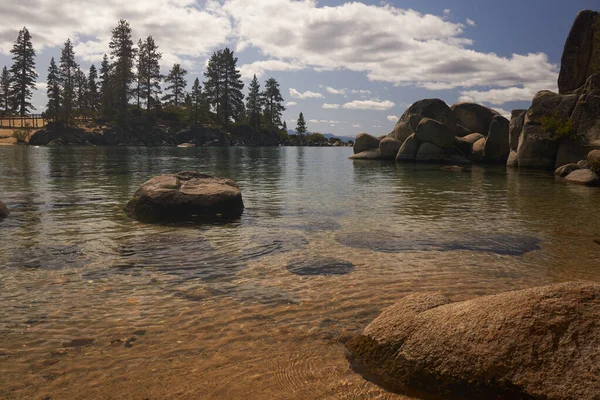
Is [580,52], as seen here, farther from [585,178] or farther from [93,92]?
[93,92]

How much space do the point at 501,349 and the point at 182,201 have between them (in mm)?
9932

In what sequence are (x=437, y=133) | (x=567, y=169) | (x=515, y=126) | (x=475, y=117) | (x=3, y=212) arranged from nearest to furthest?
(x=3, y=212), (x=567, y=169), (x=515, y=126), (x=437, y=133), (x=475, y=117)

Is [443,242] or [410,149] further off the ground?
[410,149]

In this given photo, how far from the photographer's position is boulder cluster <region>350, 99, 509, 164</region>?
39875 millimetres

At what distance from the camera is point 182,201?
11812 mm

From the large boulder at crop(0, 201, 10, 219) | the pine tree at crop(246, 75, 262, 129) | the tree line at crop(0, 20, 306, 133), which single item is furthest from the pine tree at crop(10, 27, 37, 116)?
the large boulder at crop(0, 201, 10, 219)

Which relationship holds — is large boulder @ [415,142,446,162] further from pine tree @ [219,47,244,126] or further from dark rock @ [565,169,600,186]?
pine tree @ [219,47,244,126]

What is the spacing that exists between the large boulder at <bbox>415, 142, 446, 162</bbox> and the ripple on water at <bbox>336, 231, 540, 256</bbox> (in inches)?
1264

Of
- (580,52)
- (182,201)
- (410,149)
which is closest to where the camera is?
(182,201)

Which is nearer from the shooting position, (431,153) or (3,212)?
(3,212)

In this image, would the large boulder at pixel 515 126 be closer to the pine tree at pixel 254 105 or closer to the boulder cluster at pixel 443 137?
the boulder cluster at pixel 443 137

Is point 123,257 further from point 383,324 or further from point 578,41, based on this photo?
point 578,41

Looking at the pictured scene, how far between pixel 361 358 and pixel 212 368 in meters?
1.53

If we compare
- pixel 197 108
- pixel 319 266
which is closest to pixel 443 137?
pixel 319 266
